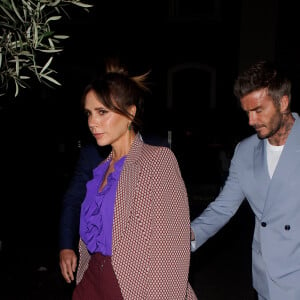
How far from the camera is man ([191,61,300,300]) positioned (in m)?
2.88

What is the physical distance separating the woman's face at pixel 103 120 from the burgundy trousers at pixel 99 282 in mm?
633

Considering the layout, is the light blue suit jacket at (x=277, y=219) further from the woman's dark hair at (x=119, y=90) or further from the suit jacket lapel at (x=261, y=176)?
the woman's dark hair at (x=119, y=90)

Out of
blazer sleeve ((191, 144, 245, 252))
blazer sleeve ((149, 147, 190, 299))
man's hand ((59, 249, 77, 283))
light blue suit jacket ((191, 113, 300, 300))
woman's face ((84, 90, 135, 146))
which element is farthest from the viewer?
blazer sleeve ((191, 144, 245, 252))

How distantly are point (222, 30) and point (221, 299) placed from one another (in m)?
11.7

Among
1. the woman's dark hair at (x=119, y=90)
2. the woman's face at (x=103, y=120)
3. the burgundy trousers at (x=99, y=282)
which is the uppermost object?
the woman's dark hair at (x=119, y=90)

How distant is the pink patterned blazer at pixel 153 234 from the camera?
7.93 feet

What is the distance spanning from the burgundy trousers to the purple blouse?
0.05m

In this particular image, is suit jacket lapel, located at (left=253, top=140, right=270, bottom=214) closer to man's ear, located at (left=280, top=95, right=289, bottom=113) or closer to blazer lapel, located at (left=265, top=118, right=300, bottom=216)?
blazer lapel, located at (left=265, top=118, right=300, bottom=216)

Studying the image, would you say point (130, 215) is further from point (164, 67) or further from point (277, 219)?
point (164, 67)

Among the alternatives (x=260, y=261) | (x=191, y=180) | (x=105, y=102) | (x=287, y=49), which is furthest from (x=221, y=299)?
(x=287, y=49)

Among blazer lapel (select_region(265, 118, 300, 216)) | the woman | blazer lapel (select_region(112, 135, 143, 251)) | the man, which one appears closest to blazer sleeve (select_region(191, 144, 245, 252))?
the man

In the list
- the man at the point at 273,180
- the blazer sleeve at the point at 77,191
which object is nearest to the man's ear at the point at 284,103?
the man at the point at 273,180

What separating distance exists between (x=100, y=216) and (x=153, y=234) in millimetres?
375

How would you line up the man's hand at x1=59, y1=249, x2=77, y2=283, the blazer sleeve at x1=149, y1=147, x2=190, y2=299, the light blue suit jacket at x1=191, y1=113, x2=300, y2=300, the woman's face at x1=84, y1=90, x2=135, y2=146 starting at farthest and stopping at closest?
1. the man's hand at x1=59, y1=249, x2=77, y2=283
2. the light blue suit jacket at x1=191, y1=113, x2=300, y2=300
3. the woman's face at x1=84, y1=90, x2=135, y2=146
4. the blazer sleeve at x1=149, y1=147, x2=190, y2=299
